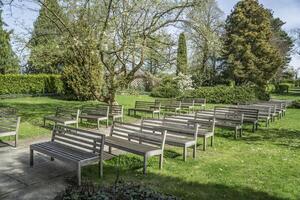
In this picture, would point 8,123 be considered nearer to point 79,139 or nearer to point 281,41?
point 79,139

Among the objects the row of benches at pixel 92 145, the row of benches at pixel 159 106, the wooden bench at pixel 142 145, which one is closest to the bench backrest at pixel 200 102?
the row of benches at pixel 159 106

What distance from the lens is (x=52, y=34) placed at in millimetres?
12734

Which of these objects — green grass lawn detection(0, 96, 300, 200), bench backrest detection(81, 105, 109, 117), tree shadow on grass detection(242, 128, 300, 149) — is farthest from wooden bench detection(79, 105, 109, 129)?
tree shadow on grass detection(242, 128, 300, 149)

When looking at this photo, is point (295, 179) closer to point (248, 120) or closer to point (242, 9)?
point (248, 120)

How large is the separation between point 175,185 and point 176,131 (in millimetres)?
3116

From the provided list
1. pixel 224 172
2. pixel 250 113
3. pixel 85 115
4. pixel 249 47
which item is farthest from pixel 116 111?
pixel 249 47

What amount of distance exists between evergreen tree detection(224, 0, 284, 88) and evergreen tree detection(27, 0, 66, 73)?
2216cm

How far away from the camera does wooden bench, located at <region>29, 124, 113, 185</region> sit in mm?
5830

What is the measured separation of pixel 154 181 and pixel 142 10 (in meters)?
8.51

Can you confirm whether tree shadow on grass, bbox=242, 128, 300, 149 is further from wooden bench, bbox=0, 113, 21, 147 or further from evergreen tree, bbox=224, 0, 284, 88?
evergreen tree, bbox=224, 0, 284, 88

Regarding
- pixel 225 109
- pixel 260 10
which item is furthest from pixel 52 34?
pixel 260 10

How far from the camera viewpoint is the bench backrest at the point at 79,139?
20.4 feet

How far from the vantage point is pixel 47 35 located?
500 inches

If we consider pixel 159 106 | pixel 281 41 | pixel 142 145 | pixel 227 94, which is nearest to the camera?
pixel 142 145
